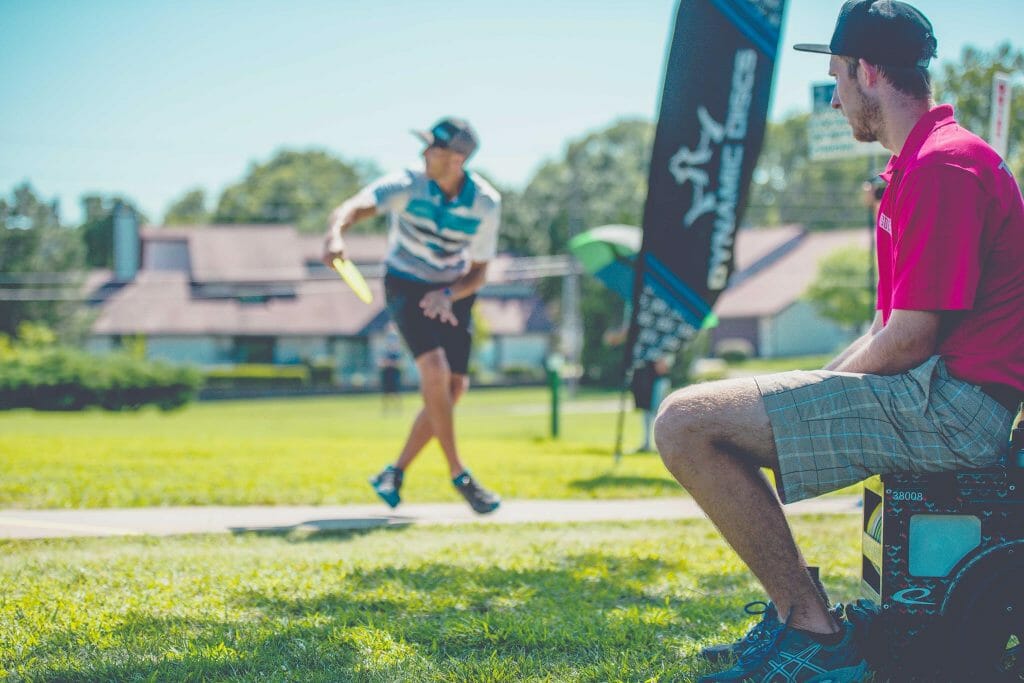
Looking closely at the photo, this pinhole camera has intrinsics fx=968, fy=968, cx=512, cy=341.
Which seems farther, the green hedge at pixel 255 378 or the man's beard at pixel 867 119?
the green hedge at pixel 255 378

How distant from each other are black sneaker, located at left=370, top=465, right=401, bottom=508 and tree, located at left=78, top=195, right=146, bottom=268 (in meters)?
48.1

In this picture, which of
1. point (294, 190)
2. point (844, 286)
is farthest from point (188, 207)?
point (844, 286)

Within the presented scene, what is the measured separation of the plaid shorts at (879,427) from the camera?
8.09 feet

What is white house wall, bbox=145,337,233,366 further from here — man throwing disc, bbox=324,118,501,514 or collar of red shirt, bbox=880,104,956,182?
collar of red shirt, bbox=880,104,956,182

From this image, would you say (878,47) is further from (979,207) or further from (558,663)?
(558,663)

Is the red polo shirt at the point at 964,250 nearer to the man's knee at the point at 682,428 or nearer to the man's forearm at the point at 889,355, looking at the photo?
the man's forearm at the point at 889,355

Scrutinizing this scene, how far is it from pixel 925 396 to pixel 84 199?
2318 inches

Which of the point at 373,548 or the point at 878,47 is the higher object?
the point at 878,47

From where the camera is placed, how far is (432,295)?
5.14 metres

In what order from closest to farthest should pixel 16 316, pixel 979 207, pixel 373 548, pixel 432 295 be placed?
pixel 979 207 < pixel 373 548 < pixel 432 295 < pixel 16 316

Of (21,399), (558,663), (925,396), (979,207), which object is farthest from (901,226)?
(21,399)

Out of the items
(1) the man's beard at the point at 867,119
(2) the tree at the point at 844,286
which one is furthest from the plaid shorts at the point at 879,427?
(2) the tree at the point at 844,286

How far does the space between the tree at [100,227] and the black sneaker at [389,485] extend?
4807cm

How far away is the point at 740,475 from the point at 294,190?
8134cm
